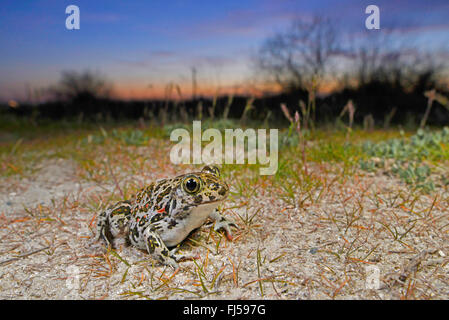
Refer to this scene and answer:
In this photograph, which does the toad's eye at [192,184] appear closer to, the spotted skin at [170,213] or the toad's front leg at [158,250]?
the spotted skin at [170,213]

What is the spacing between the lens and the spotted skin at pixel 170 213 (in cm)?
302

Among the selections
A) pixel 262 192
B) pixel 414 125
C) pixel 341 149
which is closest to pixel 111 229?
pixel 262 192

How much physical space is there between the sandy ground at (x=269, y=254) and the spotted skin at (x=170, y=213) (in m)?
0.16

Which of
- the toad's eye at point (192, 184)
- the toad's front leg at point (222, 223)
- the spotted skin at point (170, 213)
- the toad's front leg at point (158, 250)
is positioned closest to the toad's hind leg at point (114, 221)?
the spotted skin at point (170, 213)

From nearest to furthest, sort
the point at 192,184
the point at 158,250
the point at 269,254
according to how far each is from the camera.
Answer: the point at 192,184 < the point at 158,250 < the point at 269,254

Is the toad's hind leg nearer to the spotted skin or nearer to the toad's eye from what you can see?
the spotted skin

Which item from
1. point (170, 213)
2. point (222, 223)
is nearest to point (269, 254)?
point (222, 223)

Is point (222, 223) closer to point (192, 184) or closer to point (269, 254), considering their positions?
point (269, 254)

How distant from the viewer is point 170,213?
126 inches

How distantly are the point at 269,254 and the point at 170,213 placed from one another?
981 millimetres

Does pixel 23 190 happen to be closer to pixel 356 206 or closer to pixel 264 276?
pixel 264 276

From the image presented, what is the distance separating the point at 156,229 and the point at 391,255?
7.12 ft

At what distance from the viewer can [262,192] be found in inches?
176

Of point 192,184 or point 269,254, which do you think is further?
point 269,254
